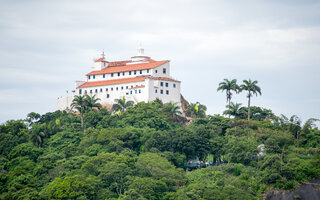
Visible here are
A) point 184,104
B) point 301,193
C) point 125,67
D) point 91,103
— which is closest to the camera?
point 301,193

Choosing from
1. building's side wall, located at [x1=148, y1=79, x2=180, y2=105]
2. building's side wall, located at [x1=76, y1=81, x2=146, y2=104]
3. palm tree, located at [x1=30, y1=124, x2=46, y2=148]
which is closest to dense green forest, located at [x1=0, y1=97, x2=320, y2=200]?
palm tree, located at [x1=30, y1=124, x2=46, y2=148]

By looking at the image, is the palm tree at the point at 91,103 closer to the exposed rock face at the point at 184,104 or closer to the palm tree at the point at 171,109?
the palm tree at the point at 171,109

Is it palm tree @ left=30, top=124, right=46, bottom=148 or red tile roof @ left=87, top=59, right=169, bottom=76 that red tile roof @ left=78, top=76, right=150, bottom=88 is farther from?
palm tree @ left=30, top=124, right=46, bottom=148

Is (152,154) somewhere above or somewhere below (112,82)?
below

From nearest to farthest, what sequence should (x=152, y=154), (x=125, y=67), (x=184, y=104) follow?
(x=152, y=154) < (x=184, y=104) < (x=125, y=67)

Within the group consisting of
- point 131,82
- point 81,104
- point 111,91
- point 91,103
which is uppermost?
point 131,82

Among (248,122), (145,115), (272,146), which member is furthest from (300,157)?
(145,115)

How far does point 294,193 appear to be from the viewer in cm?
6391

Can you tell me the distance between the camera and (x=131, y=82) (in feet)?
296

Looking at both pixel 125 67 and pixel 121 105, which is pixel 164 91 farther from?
pixel 125 67

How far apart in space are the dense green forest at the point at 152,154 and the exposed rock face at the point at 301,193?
A: 0.76 meters

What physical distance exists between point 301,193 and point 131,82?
1400 inches

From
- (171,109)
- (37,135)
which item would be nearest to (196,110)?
(171,109)

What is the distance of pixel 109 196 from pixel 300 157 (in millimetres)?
23190
